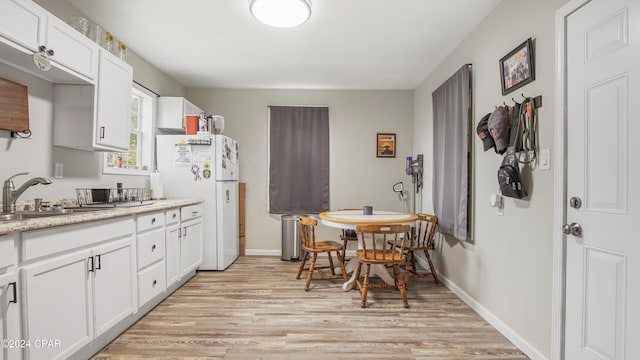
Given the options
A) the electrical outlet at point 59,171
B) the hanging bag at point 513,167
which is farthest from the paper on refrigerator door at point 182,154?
the hanging bag at point 513,167

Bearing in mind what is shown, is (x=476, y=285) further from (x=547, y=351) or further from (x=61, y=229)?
(x=61, y=229)

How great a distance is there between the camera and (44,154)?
2.15 metres

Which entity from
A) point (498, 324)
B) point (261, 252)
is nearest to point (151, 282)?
point (261, 252)

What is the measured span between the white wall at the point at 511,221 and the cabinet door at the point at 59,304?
9.36 ft

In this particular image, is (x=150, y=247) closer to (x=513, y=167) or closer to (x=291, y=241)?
(x=291, y=241)

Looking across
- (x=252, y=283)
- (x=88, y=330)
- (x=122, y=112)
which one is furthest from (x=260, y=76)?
(x=88, y=330)

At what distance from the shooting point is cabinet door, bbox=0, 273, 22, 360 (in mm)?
1319

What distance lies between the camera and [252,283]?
3297 millimetres

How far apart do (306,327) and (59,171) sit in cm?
232

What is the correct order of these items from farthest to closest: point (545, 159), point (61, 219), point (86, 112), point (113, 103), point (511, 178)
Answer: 1. point (113, 103)
2. point (86, 112)
3. point (511, 178)
4. point (545, 159)
5. point (61, 219)

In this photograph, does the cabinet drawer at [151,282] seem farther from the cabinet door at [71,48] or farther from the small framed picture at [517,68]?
the small framed picture at [517,68]

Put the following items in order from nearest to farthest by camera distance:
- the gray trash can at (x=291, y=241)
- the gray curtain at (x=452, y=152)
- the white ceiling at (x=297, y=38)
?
the white ceiling at (x=297, y=38)
the gray curtain at (x=452, y=152)
the gray trash can at (x=291, y=241)

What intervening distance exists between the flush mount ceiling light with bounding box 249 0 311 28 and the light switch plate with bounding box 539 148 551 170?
6.44ft

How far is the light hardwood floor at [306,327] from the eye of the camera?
197 centimetres
